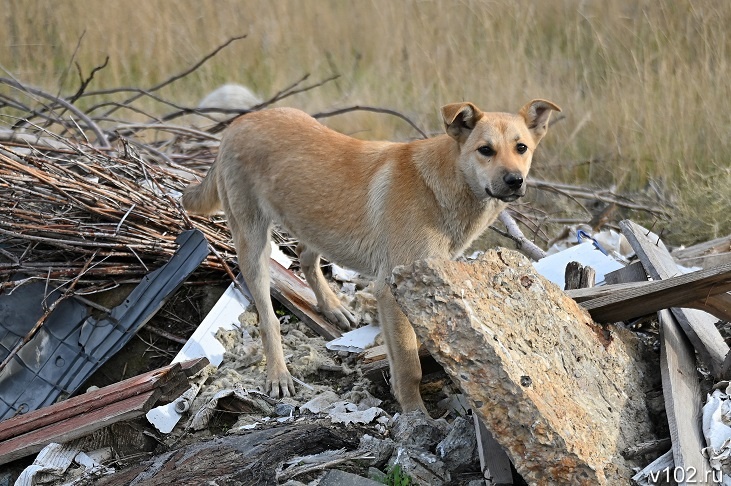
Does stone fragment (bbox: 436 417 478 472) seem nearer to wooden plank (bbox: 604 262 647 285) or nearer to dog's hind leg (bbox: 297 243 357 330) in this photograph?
wooden plank (bbox: 604 262 647 285)

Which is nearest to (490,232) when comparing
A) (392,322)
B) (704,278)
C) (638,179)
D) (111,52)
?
(638,179)

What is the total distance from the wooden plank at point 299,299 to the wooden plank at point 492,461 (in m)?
2.18

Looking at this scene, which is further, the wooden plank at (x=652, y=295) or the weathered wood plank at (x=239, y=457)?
the wooden plank at (x=652, y=295)

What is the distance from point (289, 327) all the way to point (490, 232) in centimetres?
234

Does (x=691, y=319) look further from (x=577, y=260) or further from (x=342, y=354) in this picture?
(x=342, y=354)

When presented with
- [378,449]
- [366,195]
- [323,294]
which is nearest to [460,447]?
[378,449]

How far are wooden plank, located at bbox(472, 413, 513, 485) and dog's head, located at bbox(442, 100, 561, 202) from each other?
4.41 feet

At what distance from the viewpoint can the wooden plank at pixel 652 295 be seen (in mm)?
3951

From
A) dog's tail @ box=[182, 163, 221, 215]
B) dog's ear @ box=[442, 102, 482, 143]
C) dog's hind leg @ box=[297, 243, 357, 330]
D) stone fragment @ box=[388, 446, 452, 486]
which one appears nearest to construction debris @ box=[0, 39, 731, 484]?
stone fragment @ box=[388, 446, 452, 486]

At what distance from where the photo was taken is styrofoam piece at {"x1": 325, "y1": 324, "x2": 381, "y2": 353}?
5.57 metres

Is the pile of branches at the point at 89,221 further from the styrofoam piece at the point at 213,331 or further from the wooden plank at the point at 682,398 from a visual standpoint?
the wooden plank at the point at 682,398

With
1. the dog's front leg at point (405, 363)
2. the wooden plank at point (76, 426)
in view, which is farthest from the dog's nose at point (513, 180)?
the wooden plank at point (76, 426)

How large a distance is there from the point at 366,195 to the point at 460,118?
746 mm

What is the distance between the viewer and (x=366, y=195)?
5117 millimetres
